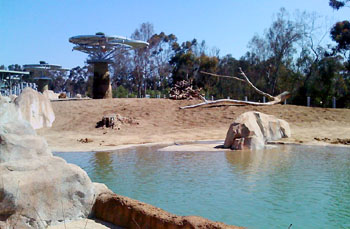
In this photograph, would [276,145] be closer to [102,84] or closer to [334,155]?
[334,155]

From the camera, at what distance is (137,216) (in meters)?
5.28

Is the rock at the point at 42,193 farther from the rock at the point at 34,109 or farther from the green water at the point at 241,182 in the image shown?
the rock at the point at 34,109

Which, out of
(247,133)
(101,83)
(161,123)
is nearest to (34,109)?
(161,123)

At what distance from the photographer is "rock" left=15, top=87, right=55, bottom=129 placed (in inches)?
795

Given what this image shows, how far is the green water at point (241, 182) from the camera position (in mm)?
6371

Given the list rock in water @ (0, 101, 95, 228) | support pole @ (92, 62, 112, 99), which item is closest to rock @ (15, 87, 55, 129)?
support pole @ (92, 62, 112, 99)

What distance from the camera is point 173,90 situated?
90.8 feet

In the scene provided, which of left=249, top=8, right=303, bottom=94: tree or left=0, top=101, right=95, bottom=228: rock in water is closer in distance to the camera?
left=0, top=101, right=95, bottom=228: rock in water

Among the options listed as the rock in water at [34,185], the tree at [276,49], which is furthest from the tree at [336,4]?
the rock in water at [34,185]

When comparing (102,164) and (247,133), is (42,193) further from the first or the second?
(247,133)

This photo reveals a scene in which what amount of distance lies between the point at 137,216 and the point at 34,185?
137 centimetres

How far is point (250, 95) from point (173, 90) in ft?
71.2

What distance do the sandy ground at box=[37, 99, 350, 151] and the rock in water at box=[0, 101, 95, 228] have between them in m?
8.66

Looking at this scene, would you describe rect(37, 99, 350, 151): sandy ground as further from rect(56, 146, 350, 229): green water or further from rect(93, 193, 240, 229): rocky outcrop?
rect(93, 193, 240, 229): rocky outcrop
